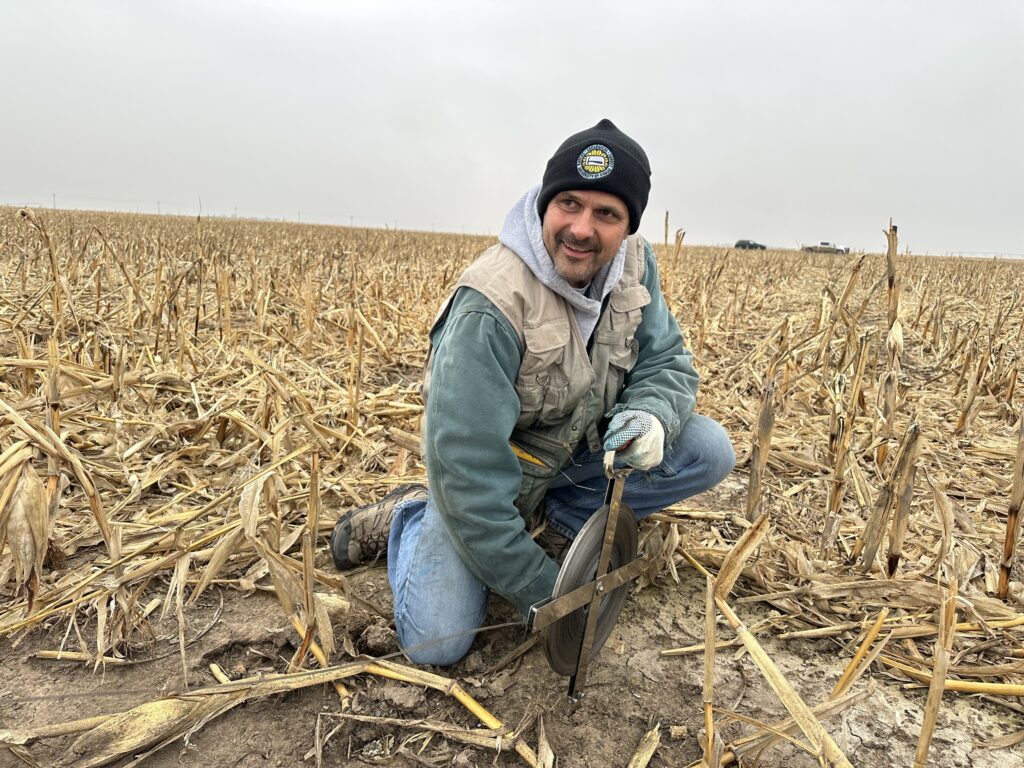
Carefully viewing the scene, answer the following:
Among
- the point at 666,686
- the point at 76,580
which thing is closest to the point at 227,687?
the point at 76,580

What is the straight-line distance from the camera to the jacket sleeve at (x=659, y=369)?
7.75ft

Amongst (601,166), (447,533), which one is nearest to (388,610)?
(447,533)

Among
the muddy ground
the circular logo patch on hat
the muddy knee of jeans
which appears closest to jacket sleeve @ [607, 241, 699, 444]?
the circular logo patch on hat

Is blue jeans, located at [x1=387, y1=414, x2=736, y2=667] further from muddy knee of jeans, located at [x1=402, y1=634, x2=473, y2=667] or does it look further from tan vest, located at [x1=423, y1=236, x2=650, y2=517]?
tan vest, located at [x1=423, y1=236, x2=650, y2=517]

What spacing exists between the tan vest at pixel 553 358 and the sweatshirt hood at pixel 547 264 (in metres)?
0.03

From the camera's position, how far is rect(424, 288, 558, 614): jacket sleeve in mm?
1964

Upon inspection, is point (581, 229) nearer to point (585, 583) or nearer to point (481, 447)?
point (481, 447)

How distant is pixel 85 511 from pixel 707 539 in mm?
2669

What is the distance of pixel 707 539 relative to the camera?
2879mm

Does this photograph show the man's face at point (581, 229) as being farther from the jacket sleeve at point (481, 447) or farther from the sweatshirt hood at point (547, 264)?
the jacket sleeve at point (481, 447)

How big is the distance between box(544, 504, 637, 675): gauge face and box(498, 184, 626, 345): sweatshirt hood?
0.67 m

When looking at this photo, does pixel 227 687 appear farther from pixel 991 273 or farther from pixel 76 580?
pixel 991 273

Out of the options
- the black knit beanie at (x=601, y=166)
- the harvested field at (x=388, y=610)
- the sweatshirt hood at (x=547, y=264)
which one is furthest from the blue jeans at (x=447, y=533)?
the black knit beanie at (x=601, y=166)

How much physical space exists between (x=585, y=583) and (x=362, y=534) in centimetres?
103
